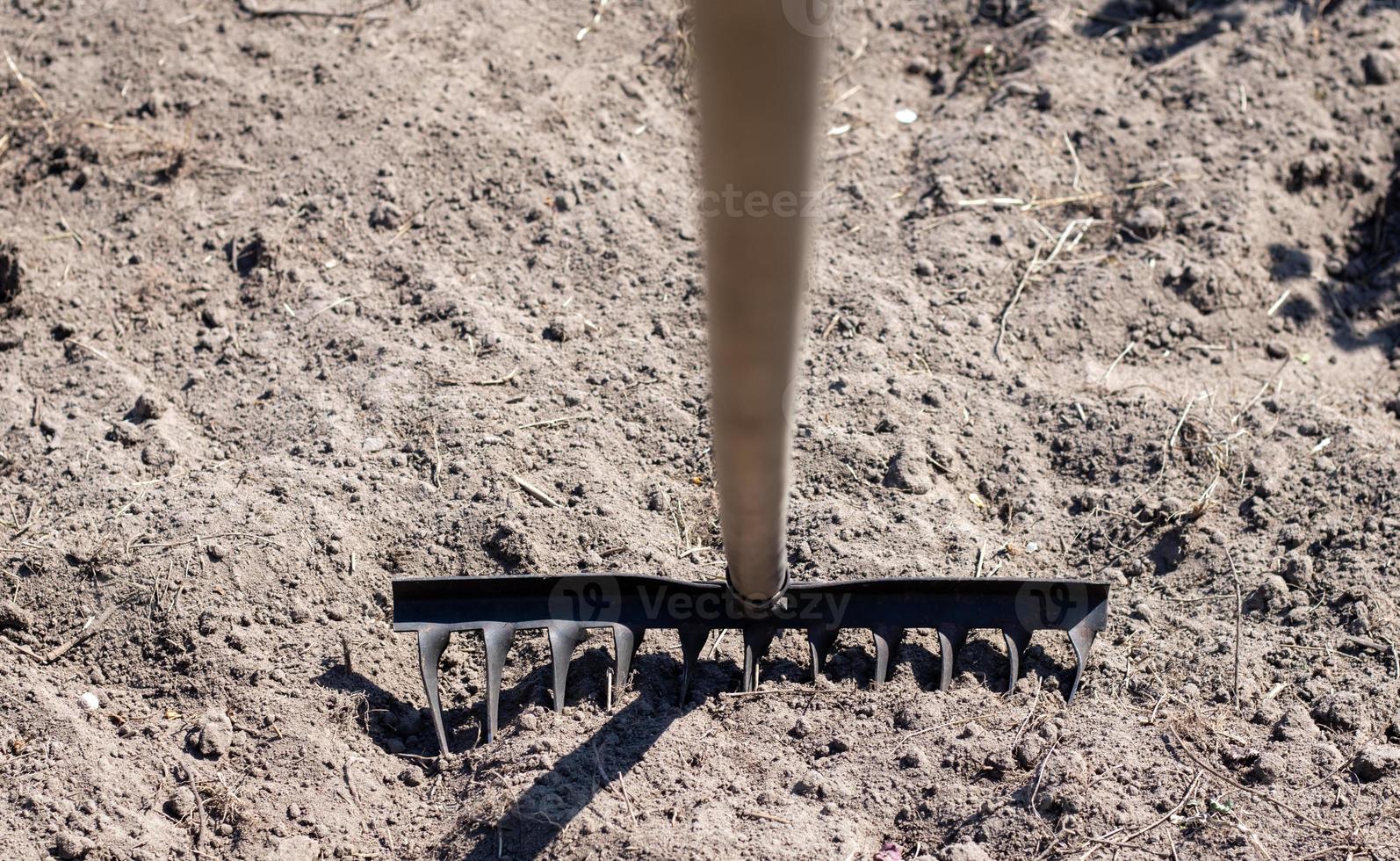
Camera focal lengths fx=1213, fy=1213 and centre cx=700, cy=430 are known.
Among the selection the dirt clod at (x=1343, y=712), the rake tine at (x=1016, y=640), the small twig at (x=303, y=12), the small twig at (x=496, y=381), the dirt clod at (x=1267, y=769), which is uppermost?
the small twig at (x=303, y=12)

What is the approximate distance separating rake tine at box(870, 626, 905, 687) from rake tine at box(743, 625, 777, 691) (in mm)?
246

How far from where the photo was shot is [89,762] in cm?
262

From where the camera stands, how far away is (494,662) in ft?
9.15

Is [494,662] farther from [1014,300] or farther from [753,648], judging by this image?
[1014,300]

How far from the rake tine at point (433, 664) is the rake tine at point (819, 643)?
85cm

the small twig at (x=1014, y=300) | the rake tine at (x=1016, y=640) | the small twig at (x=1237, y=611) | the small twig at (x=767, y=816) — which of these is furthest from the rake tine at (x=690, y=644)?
the small twig at (x=1014, y=300)

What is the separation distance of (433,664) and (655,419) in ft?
3.23

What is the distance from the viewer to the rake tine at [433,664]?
8.92 ft

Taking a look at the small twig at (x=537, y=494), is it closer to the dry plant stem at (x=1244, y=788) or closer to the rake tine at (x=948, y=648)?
the rake tine at (x=948, y=648)

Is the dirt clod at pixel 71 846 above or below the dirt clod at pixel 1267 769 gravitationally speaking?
below

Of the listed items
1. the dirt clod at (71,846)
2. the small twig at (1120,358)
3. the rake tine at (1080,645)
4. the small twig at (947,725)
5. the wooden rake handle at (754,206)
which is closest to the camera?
the wooden rake handle at (754,206)

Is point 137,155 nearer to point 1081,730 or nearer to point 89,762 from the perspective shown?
point 89,762

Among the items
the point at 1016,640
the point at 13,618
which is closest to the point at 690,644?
the point at 1016,640

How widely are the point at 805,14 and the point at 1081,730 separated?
181 cm
